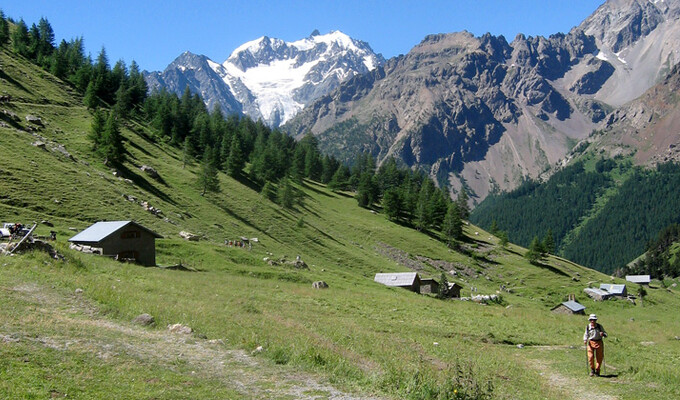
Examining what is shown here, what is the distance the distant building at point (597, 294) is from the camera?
3770 inches

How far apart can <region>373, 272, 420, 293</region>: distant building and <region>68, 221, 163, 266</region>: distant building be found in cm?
3301

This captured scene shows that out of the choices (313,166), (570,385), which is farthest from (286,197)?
(570,385)

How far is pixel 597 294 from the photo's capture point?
316 ft

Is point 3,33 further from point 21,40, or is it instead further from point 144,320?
point 144,320

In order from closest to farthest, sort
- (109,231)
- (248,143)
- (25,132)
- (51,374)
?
(51,374) < (109,231) < (25,132) < (248,143)

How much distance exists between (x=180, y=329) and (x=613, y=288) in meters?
105

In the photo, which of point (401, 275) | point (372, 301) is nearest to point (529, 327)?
point (372, 301)

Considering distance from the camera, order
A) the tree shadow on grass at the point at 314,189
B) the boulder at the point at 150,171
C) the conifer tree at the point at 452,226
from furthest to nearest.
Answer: the tree shadow on grass at the point at 314,189, the conifer tree at the point at 452,226, the boulder at the point at 150,171

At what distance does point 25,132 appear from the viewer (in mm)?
84000

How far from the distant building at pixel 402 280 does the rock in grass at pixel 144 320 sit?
5093 cm

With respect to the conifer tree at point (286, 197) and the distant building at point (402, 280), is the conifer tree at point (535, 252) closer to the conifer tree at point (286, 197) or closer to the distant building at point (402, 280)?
the conifer tree at point (286, 197)

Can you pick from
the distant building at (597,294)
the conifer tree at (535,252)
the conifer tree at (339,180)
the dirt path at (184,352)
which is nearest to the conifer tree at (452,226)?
the conifer tree at (535,252)

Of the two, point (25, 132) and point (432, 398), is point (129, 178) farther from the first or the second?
point (432, 398)

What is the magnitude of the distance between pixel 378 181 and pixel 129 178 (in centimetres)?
8994
